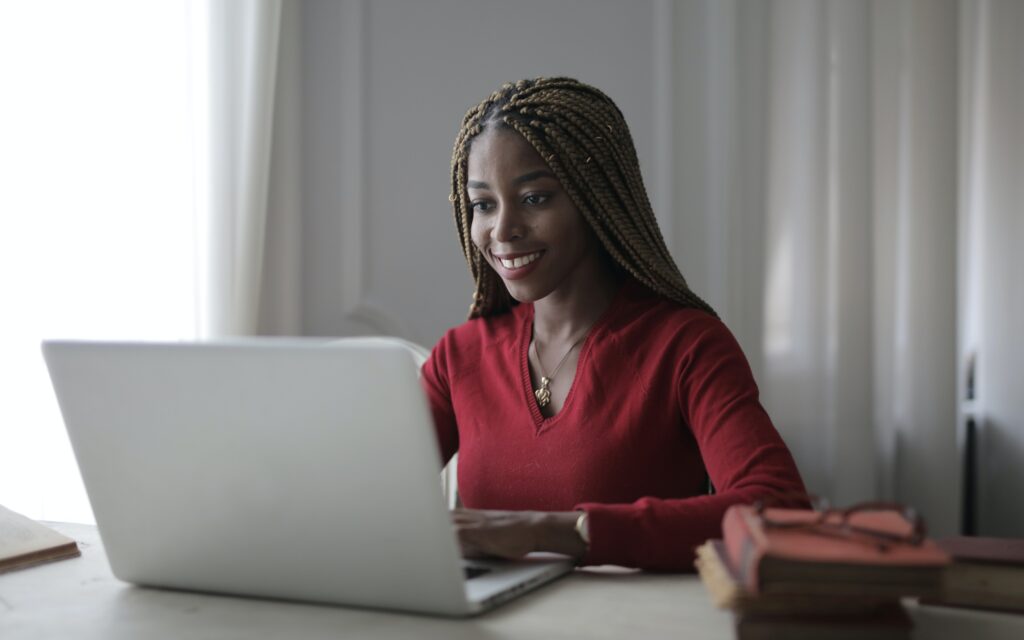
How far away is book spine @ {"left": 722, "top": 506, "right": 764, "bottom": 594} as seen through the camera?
0.82m

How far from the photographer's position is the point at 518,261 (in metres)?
1.59

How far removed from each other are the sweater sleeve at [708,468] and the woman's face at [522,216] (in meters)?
0.23

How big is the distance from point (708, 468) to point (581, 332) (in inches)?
12.7

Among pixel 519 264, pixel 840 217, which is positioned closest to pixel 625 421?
pixel 519 264

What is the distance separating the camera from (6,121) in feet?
6.71

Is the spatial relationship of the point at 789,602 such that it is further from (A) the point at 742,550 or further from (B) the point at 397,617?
(B) the point at 397,617

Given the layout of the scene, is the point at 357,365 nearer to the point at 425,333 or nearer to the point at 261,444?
the point at 261,444

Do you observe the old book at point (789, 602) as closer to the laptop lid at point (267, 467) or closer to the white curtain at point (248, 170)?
the laptop lid at point (267, 467)

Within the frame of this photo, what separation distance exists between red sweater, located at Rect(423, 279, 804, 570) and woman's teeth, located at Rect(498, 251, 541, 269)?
14 centimetres

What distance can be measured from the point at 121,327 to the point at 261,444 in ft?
4.99

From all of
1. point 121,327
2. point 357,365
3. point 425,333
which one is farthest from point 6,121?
point 357,365

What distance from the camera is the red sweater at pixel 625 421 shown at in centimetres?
142

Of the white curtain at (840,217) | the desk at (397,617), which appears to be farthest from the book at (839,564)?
the white curtain at (840,217)

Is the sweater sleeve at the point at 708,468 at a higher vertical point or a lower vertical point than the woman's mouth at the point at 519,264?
lower
